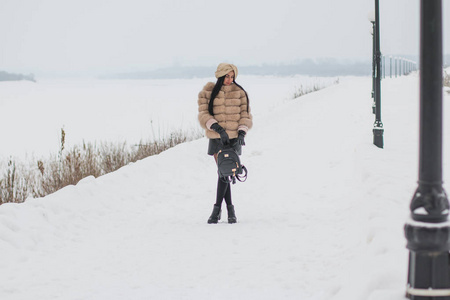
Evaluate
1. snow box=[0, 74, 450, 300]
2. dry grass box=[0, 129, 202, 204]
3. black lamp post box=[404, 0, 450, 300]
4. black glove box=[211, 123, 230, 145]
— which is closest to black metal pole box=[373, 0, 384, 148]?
snow box=[0, 74, 450, 300]

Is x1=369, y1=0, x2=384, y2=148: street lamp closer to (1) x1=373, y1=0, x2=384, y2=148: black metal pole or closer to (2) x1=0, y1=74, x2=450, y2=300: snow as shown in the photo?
(1) x1=373, y1=0, x2=384, y2=148: black metal pole

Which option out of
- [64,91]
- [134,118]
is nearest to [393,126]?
[134,118]

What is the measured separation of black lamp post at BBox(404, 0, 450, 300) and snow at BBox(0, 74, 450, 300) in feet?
1.21

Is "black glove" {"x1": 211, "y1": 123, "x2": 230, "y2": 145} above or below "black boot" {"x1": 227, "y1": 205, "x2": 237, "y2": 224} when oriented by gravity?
above

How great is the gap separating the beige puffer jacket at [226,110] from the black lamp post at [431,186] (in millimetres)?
3664

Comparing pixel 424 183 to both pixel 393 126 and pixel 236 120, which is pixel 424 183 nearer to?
pixel 236 120

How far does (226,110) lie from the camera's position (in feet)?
21.3

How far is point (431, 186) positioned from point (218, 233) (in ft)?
11.9

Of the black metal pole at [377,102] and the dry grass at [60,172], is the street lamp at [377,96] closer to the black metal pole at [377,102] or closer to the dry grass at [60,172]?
the black metal pole at [377,102]

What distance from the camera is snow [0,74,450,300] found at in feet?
14.4

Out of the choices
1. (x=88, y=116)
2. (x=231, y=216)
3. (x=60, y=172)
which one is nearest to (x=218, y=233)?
(x=231, y=216)

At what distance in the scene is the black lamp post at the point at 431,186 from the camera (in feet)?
9.61

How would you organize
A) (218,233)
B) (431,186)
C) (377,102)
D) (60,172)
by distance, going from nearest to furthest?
(431,186) → (218,233) → (60,172) → (377,102)

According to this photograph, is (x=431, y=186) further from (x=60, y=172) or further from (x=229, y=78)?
(x=60, y=172)
